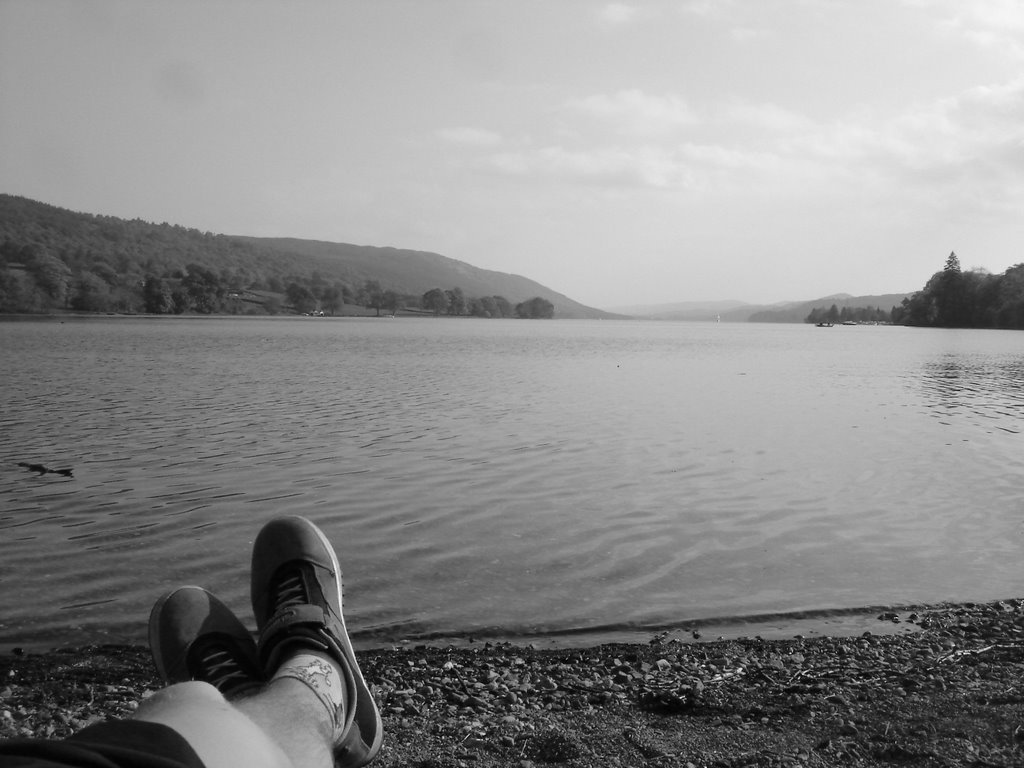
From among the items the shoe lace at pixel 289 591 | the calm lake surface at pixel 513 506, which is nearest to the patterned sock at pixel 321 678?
the shoe lace at pixel 289 591

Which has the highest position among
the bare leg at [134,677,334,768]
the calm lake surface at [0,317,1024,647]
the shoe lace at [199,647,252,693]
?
the bare leg at [134,677,334,768]

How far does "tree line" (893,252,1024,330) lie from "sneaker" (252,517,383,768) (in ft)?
493

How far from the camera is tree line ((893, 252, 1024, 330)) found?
131500 mm

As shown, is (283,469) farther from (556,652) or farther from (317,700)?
(317,700)

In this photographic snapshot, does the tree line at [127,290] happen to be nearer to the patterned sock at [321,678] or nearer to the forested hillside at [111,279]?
the forested hillside at [111,279]

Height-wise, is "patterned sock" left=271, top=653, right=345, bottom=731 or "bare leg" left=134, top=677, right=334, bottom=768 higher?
"bare leg" left=134, top=677, right=334, bottom=768

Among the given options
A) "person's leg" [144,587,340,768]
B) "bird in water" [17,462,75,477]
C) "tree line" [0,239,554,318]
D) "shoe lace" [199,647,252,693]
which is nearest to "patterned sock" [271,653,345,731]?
"person's leg" [144,587,340,768]

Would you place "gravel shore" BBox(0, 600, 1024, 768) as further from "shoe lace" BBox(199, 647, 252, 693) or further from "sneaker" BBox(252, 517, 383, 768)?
"shoe lace" BBox(199, 647, 252, 693)

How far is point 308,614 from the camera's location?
11.4ft

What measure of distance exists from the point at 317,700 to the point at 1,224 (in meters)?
194

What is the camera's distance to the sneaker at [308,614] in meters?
3.03

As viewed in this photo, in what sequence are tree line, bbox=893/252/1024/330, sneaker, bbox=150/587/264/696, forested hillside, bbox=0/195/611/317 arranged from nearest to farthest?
sneaker, bbox=150/587/264/696, tree line, bbox=893/252/1024/330, forested hillside, bbox=0/195/611/317

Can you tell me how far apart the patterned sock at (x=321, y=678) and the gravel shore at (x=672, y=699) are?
3.33 feet

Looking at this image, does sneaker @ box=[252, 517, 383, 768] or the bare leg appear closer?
the bare leg
